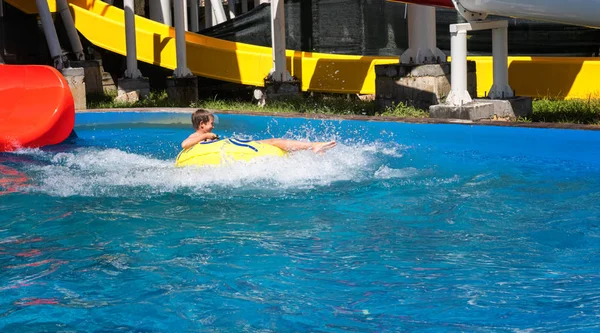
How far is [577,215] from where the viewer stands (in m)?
5.54

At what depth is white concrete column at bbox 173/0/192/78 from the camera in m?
12.8

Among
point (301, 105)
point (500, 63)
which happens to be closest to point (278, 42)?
point (301, 105)

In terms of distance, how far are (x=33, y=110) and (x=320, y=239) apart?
5940mm

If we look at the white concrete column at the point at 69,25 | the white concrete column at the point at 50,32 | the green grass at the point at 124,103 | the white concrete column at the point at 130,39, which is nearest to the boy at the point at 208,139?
the green grass at the point at 124,103

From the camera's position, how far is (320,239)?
5.14 m

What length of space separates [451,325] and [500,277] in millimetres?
737

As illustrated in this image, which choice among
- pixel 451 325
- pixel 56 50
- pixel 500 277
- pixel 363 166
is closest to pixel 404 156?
pixel 363 166

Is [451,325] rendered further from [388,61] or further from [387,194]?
[388,61]

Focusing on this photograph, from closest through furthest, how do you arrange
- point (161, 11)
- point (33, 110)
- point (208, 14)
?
point (33, 110)
point (161, 11)
point (208, 14)

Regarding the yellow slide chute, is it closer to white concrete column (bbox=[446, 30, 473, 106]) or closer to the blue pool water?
white concrete column (bbox=[446, 30, 473, 106])

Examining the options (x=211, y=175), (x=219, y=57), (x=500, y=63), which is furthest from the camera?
(x=219, y=57)

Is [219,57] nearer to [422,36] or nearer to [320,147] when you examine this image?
[422,36]

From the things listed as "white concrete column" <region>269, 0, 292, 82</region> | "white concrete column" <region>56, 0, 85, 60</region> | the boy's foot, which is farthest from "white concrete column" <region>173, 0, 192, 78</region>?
the boy's foot

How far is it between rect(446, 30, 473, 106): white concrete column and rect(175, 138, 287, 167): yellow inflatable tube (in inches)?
108
